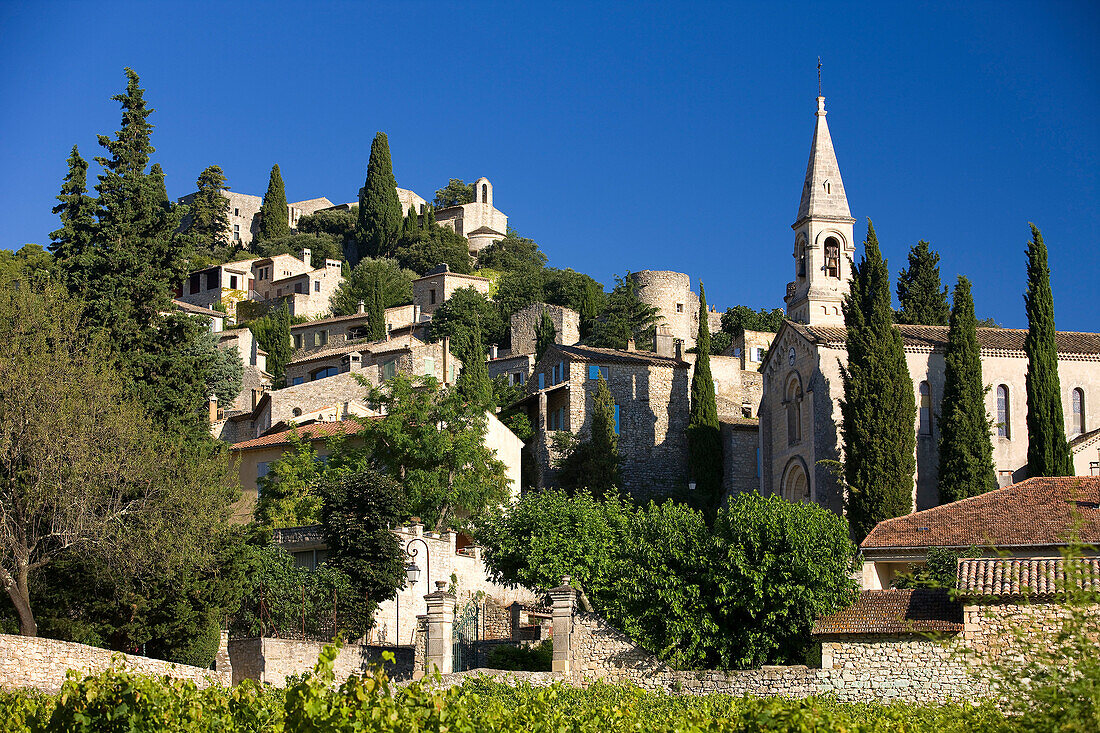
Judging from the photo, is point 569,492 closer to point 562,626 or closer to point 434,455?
point 434,455

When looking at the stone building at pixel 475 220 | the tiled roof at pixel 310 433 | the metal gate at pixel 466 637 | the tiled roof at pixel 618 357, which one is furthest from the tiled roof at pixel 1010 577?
the stone building at pixel 475 220

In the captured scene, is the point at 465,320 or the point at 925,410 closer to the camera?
the point at 925,410

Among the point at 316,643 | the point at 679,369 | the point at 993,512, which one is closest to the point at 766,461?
the point at 679,369

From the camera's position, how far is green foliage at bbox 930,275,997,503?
41.2m

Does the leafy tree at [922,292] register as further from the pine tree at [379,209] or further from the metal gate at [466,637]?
the pine tree at [379,209]

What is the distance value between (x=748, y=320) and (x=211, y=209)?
164ft

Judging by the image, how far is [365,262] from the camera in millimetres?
93312

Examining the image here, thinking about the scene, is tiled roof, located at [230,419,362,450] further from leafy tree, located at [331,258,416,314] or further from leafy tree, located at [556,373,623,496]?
leafy tree, located at [331,258,416,314]

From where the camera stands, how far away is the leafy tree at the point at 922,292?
5809 cm

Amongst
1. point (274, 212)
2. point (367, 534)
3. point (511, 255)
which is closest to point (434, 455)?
point (367, 534)

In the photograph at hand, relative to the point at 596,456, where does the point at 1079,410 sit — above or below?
above

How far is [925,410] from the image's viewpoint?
45.5m

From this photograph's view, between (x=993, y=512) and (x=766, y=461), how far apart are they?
17.0m

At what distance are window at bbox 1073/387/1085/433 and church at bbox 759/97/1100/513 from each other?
4cm
